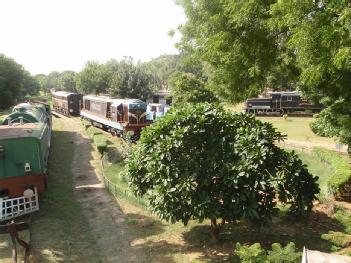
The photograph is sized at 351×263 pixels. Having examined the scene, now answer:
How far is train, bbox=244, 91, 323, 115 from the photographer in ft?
169

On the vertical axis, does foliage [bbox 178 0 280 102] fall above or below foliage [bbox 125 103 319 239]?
above

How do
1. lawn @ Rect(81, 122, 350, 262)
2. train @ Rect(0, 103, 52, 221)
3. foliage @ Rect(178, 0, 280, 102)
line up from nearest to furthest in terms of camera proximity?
lawn @ Rect(81, 122, 350, 262)
foliage @ Rect(178, 0, 280, 102)
train @ Rect(0, 103, 52, 221)

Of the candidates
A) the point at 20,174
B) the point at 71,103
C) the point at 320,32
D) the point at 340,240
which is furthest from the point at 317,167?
the point at 71,103

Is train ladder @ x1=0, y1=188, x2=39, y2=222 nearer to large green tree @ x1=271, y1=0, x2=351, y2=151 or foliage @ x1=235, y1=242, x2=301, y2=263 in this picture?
foliage @ x1=235, y1=242, x2=301, y2=263

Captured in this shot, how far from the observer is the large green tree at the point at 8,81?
214 feet

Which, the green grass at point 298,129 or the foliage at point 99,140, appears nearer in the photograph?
the foliage at point 99,140

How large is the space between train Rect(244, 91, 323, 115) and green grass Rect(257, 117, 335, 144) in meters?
3.02

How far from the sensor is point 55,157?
26750mm

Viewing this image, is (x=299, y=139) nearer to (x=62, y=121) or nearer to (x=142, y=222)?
(x=142, y=222)

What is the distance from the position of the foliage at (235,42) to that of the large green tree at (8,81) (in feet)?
189

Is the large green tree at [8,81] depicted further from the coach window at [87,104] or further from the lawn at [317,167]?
the lawn at [317,167]

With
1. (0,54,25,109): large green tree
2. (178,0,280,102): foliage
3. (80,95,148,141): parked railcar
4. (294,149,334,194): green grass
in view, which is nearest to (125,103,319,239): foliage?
(178,0,280,102): foliage

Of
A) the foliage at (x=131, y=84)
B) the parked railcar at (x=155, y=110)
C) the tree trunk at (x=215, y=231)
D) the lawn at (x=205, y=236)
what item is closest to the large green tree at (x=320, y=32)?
the lawn at (x=205, y=236)

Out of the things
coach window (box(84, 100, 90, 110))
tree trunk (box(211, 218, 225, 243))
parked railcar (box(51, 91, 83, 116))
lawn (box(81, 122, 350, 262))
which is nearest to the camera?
lawn (box(81, 122, 350, 262))
